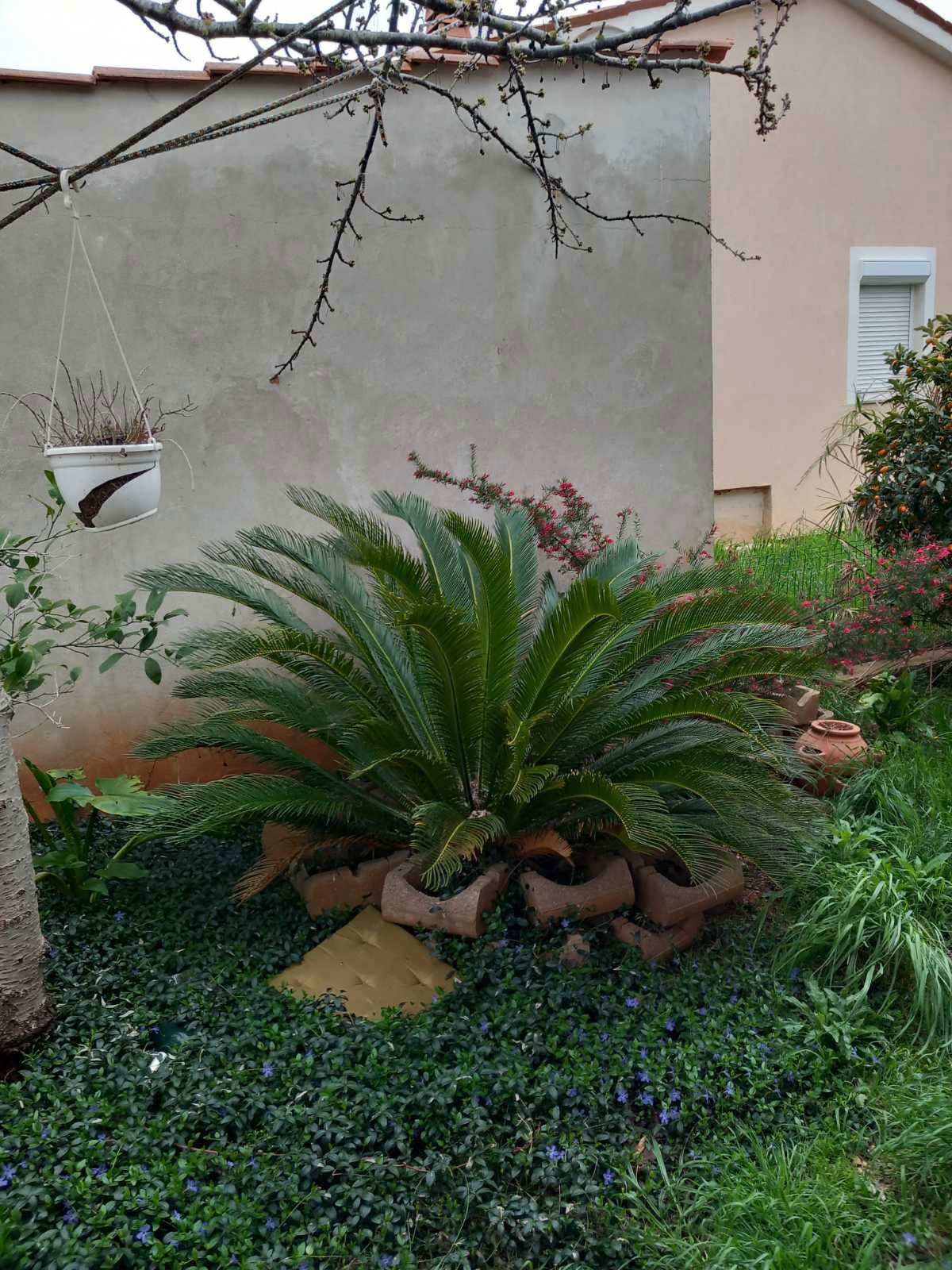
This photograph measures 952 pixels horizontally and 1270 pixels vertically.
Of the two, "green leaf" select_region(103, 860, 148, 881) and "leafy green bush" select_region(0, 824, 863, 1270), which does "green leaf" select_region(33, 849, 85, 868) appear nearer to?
"green leaf" select_region(103, 860, 148, 881)

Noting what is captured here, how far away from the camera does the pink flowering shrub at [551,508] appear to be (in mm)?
4637

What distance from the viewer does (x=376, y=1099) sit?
2.63 m

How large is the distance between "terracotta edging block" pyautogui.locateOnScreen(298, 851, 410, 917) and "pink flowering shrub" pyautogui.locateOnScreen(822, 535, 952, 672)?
242 cm

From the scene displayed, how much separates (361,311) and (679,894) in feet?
9.16

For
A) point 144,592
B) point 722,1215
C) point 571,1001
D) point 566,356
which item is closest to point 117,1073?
point 571,1001

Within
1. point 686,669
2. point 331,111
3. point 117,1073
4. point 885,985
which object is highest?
point 331,111

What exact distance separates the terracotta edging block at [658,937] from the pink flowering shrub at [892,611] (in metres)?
1.89

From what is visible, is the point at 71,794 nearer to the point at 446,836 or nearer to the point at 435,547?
the point at 446,836

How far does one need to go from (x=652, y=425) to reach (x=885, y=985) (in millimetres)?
2967

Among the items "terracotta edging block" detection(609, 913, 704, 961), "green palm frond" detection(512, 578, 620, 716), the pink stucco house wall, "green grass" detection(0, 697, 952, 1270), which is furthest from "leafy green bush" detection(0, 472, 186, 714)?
the pink stucco house wall

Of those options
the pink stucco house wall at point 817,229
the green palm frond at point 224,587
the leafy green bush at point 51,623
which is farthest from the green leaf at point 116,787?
the pink stucco house wall at point 817,229

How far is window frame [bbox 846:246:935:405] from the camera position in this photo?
9.00 meters

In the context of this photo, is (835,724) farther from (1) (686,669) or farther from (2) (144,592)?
(2) (144,592)

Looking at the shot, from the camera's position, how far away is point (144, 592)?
14.1ft
